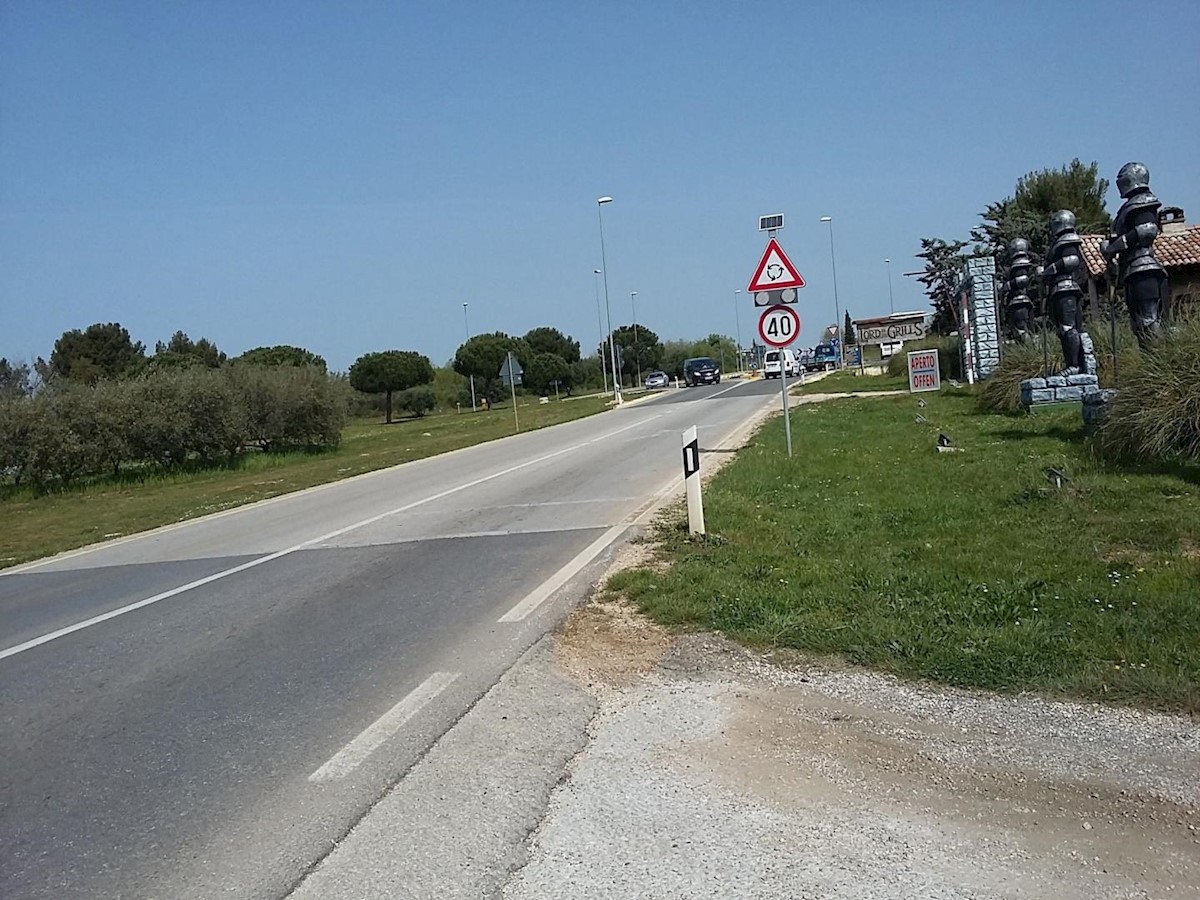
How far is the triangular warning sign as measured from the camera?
14.9m

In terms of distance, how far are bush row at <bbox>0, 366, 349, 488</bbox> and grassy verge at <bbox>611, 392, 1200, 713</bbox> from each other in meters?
22.1

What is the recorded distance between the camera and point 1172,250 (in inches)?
1389

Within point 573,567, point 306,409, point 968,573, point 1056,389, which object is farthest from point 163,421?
point 968,573

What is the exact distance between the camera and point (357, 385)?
7475 centimetres

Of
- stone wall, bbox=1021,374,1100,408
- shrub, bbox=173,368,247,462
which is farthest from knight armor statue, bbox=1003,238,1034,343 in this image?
shrub, bbox=173,368,247,462

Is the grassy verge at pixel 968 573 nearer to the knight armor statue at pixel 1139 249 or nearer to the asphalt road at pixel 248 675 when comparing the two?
the asphalt road at pixel 248 675

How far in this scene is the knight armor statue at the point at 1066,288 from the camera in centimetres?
1777

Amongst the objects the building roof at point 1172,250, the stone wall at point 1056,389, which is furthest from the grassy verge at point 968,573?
the building roof at point 1172,250

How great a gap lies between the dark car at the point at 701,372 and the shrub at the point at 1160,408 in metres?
61.8

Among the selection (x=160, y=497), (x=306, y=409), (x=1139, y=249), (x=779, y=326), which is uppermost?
(x=1139, y=249)

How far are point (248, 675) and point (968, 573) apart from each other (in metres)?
4.90

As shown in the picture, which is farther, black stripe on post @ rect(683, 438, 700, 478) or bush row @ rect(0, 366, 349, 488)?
bush row @ rect(0, 366, 349, 488)

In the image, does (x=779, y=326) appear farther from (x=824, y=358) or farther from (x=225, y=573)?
(x=824, y=358)

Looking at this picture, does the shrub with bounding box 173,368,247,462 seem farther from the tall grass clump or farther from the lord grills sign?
the lord grills sign
